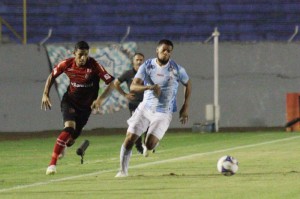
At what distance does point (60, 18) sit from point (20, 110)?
225 inches

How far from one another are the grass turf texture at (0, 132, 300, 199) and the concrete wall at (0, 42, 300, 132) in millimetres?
5431

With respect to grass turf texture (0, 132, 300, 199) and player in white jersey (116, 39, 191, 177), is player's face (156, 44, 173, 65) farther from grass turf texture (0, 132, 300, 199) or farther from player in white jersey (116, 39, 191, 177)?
grass turf texture (0, 132, 300, 199)

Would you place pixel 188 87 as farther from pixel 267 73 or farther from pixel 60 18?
pixel 60 18

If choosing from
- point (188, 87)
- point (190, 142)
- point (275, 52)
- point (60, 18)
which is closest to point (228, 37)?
point (275, 52)

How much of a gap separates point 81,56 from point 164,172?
82.1 inches

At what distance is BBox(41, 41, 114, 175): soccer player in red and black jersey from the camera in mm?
16000

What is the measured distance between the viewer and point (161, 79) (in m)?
15.2

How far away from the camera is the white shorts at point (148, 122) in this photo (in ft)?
49.3

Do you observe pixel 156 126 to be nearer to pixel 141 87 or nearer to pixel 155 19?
pixel 141 87

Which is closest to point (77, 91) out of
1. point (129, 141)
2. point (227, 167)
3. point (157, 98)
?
point (157, 98)

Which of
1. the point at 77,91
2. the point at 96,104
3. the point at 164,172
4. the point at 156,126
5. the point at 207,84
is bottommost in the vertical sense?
the point at 207,84

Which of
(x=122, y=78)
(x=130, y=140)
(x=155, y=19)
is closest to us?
(x=130, y=140)

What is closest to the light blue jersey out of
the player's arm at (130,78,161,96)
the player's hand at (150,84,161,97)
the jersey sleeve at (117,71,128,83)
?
the player's arm at (130,78,161,96)

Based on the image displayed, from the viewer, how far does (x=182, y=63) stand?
3269 cm
